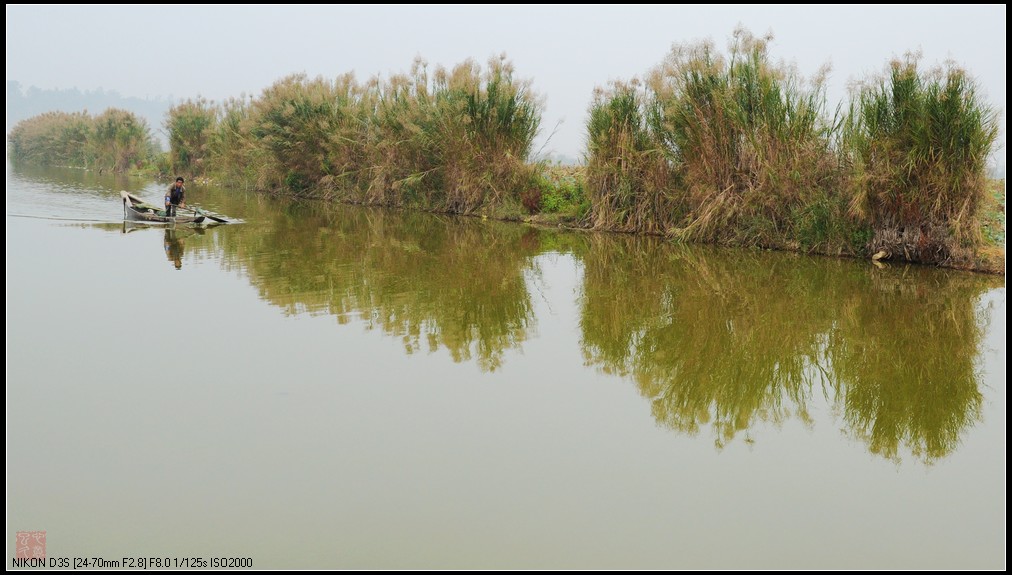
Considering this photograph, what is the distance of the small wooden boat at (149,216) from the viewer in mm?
19781

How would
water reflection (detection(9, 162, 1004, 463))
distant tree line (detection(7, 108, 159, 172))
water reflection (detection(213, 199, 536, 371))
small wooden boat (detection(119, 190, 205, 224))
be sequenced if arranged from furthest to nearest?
distant tree line (detection(7, 108, 159, 172)) < small wooden boat (detection(119, 190, 205, 224)) < water reflection (detection(213, 199, 536, 371)) < water reflection (detection(9, 162, 1004, 463))

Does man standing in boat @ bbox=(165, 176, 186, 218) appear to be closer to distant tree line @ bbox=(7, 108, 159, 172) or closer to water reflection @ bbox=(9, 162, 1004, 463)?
water reflection @ bbox=(9, 162, 1004, 463)

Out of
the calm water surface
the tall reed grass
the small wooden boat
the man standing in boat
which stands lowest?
the calm water surface

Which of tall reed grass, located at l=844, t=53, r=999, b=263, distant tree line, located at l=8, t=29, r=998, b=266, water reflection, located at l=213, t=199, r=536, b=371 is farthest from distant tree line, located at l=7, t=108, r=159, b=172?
tall reed grass, located at l=844, t=53, r=999, b=263

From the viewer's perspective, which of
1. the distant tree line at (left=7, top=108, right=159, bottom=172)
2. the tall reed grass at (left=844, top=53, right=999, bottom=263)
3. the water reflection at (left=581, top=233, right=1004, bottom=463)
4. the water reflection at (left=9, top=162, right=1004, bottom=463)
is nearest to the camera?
the water reflection at (left=581, top=233, right=1004, bottom=463)

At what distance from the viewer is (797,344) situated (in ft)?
27.0

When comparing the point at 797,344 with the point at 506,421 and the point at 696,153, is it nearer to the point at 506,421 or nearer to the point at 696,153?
the point at 506,421

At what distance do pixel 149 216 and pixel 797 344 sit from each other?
16.2 m

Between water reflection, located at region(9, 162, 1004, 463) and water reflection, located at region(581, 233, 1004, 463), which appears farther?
water reflection, located at region(9, 162, 1004, 463)

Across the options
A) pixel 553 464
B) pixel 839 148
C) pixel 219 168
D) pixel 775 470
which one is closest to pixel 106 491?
pixel 553 464

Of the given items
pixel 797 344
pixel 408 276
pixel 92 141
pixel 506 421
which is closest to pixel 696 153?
pixel 408 276

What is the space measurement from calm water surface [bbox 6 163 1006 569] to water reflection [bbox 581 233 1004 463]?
44 mm

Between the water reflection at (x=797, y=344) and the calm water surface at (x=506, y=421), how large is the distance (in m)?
0.04

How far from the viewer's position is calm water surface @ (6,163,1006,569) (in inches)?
162
